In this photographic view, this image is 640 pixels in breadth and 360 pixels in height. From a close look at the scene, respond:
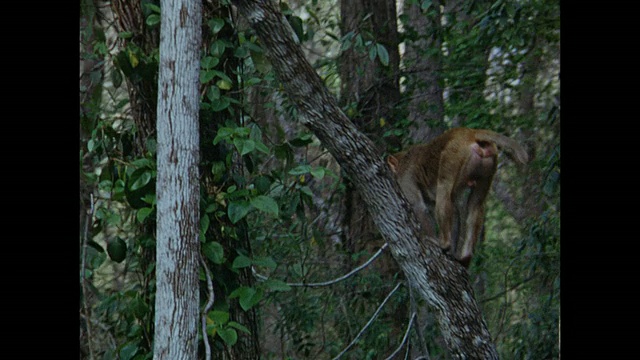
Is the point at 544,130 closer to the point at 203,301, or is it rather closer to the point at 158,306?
the point at 203,301

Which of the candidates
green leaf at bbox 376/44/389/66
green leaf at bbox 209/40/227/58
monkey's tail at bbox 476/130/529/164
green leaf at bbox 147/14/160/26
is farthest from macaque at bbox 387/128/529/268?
green leaf at bbox 147/14/160/26

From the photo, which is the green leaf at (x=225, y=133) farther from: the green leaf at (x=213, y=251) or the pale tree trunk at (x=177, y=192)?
the green leaf at (x=213, y=251)

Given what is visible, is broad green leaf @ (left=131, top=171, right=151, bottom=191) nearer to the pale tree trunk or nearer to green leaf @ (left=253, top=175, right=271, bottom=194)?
the pale tree trunk

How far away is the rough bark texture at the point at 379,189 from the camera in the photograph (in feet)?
14.4

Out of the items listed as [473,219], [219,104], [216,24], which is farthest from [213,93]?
[473,219]

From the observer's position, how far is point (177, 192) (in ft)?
13.4

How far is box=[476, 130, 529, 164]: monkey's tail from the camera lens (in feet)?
17.3

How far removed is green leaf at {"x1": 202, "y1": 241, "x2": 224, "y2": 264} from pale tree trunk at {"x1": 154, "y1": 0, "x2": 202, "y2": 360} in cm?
52

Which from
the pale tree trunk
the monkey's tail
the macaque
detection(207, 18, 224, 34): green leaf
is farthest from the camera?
the macaque

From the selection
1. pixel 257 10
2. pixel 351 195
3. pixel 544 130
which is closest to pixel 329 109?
pixel 257 10

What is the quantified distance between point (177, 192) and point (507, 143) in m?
2.39

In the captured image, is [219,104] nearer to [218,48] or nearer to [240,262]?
[218,48]

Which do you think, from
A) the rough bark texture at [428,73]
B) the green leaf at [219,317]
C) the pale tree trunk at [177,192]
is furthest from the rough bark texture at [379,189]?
the rough bark texture at [428,73]

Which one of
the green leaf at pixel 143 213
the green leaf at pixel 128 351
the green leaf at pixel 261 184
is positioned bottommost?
the green leaf at pixel 128 351
